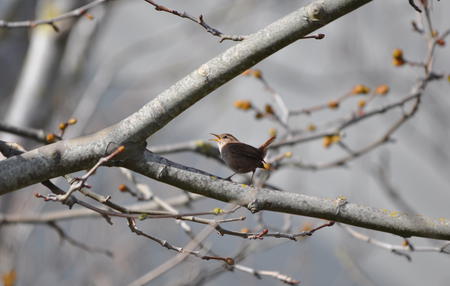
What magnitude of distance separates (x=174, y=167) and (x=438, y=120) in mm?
2773

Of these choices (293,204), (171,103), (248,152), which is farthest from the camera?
(248,152)

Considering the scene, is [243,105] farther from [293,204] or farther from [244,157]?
[293,204]

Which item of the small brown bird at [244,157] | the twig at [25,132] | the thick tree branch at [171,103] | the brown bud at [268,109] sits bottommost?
the brown bud at [268,109]

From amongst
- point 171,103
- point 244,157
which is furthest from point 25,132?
point 171,103

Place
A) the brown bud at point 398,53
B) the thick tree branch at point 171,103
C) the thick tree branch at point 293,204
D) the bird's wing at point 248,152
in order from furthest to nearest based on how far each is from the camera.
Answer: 1. the brown bud at point 398,53
2. the bird's wing at point 248,152
3. the thick tree branch at point 293,204
4. the thick tree branch at point 171,103

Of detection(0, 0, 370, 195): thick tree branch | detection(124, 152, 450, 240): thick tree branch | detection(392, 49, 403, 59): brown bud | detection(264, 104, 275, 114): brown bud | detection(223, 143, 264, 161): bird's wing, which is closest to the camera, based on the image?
detection(0, 0, 370, 195): thick tree branch

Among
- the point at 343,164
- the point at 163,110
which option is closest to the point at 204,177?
the point at 163,110

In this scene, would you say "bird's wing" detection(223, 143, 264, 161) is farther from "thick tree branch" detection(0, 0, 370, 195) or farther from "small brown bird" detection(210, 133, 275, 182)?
"thick tree branch" detection(0, 0, 370, 195)

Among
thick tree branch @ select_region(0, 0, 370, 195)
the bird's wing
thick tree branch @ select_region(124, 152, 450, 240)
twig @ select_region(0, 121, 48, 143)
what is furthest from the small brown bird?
twig @ select_region(0, 121, 48, 143)

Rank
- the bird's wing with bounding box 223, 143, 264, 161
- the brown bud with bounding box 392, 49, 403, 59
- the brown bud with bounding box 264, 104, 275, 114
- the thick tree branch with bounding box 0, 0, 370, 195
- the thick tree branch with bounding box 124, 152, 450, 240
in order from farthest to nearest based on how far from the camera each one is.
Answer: the brown bud with bounding box 264, 104, 275, 114 < the brown bud with bounding box 392, 49, 403, 59 < the bird's wing with bounding box 223, 143, 264, 161 < the thick tree branch with bounding box 124, 152, 450, 240 < the thick tree branch with bounding box 0, 0, 370, 195

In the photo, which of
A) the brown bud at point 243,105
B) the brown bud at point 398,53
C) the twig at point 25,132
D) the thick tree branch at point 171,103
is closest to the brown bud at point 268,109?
the brown bud at point 243,105

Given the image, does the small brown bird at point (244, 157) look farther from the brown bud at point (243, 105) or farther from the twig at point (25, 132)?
the twig at point (25, 132)

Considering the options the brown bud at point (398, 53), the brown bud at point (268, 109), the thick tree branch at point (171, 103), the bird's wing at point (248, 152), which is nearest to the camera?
the thick tree branch at point (171, 103)

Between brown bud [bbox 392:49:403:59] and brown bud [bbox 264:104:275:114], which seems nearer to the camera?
brown bud [bbox 392:49:403:59]
